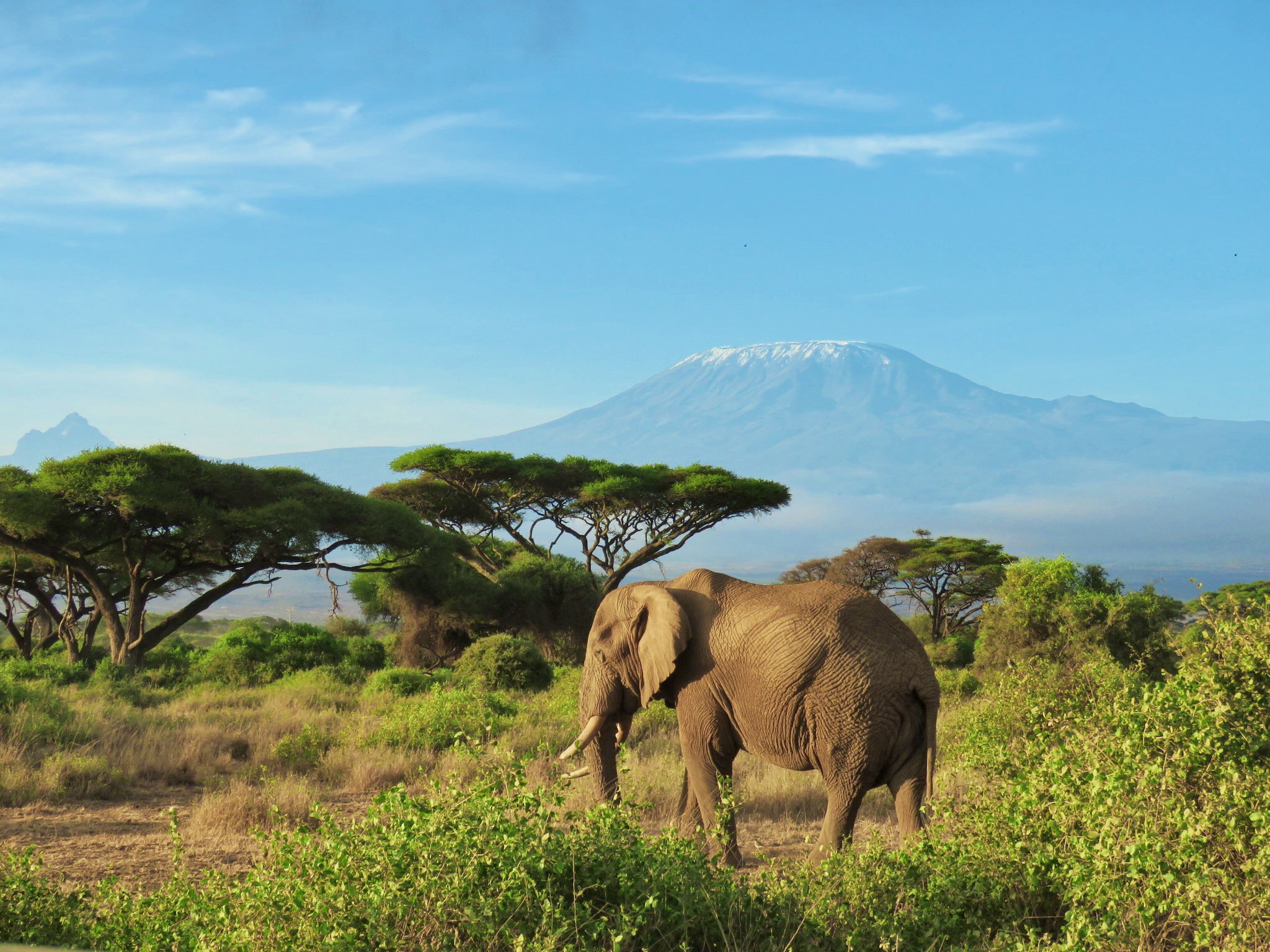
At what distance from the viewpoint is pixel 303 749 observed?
42.2 feet

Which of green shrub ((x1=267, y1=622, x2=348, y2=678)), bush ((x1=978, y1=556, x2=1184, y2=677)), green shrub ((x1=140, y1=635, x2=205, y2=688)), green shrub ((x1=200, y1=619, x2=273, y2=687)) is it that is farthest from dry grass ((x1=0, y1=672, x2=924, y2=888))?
bush ((x1=978, y1=556, x2=1184, y2=677))

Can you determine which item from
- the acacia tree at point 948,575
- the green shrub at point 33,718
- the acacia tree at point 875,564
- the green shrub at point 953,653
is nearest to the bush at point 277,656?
the green shrub at point 33,718

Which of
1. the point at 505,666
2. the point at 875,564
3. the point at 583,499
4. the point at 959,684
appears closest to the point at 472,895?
the point at 959,684

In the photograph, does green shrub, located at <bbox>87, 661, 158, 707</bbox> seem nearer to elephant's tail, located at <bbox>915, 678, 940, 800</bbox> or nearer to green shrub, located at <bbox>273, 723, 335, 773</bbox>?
green shrub, located at <bbox>273, 723, 335, 773</bbox>

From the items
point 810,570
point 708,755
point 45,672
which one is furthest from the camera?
point 810,570

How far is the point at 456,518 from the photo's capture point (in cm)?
3888

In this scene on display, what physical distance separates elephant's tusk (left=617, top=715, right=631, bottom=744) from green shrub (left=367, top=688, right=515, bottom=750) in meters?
3.61

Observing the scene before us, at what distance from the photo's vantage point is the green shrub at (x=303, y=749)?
1244 centimetres

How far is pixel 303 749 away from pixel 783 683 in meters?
7.72

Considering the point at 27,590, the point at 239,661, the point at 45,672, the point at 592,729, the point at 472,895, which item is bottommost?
the point at 239,661

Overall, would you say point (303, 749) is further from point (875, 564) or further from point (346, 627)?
point (875, 564)

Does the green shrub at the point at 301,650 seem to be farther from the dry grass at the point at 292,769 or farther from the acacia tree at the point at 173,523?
the dry grass at the point at 292,769

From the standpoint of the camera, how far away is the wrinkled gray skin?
23.6 feet

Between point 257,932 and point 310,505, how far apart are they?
964 inches
